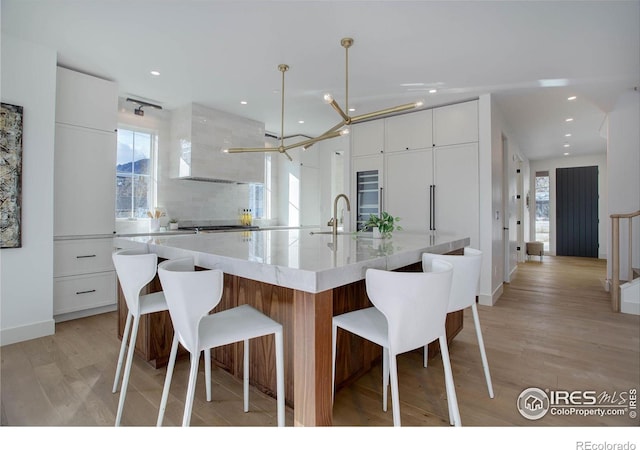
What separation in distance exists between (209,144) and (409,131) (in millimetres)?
2814

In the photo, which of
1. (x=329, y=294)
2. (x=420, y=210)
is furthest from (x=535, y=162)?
(x=329, y=294)

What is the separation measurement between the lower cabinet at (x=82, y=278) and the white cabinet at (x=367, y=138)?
3.43 metres

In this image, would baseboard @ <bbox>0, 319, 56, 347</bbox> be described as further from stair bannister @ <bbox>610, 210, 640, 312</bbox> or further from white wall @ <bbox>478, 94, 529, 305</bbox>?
stair bannister @ <bbox>610, 210, 640, 312</bbox>

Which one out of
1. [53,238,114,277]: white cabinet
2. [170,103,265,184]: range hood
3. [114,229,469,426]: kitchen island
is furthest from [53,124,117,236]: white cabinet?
[114,229,469,426]: kitchen island

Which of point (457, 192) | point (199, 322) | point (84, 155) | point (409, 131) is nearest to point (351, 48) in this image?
point (409, 131)

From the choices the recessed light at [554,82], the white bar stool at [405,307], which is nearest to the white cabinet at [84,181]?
the white bar stool at [405,307]

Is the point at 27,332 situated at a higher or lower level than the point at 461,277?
lower

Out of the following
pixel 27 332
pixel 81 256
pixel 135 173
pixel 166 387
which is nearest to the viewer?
pixel 166 387

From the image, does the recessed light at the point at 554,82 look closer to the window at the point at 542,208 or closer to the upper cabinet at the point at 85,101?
the upper cabinet at the point at 85,101

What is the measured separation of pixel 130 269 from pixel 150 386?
0.83 metres

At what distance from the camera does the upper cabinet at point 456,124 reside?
3.86 metres

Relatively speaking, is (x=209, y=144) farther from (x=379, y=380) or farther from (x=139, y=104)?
(x=379, y=380)

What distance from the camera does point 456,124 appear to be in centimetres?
397

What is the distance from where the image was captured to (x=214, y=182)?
5000 mm
